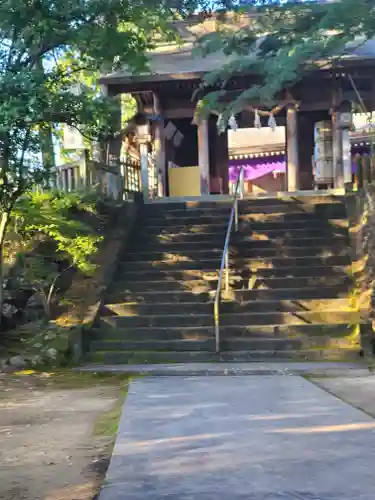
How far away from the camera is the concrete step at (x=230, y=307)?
9.34 meters

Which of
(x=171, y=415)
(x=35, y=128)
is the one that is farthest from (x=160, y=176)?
(x=171, y=415)

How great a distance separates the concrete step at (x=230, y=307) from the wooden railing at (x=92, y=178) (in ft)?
10.6

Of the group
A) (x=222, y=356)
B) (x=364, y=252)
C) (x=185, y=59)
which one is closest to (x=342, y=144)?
(x=185, y=59)

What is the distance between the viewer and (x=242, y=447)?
391 centimetres

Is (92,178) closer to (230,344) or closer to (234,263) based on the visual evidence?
(234,263)

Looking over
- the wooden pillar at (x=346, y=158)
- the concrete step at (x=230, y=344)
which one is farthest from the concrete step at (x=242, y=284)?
the wooden pillar at (x=346, y=158)

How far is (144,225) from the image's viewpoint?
12.3 metres

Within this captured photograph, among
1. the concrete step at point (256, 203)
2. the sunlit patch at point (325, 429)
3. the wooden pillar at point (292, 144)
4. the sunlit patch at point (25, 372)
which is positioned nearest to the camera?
the sunlit patch at point (325, 429)

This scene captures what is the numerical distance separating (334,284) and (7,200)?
217 inches

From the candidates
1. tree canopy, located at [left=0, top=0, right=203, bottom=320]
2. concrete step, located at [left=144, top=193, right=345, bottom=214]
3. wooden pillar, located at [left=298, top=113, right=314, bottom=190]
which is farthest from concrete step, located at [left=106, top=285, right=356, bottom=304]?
wooden pillar, located at [left=298, top=113, right=314, bottom=190]

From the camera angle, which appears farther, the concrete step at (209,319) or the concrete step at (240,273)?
the concrete step at (240,273)

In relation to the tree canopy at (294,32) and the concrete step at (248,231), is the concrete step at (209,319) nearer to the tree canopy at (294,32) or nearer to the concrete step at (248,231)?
the concrete step at (248,231)

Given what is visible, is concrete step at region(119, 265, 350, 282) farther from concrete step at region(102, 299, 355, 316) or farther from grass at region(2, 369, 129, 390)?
grass at region(2, 369, 129, 390)

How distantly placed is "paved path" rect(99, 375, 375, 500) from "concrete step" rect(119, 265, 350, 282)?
4325mm
